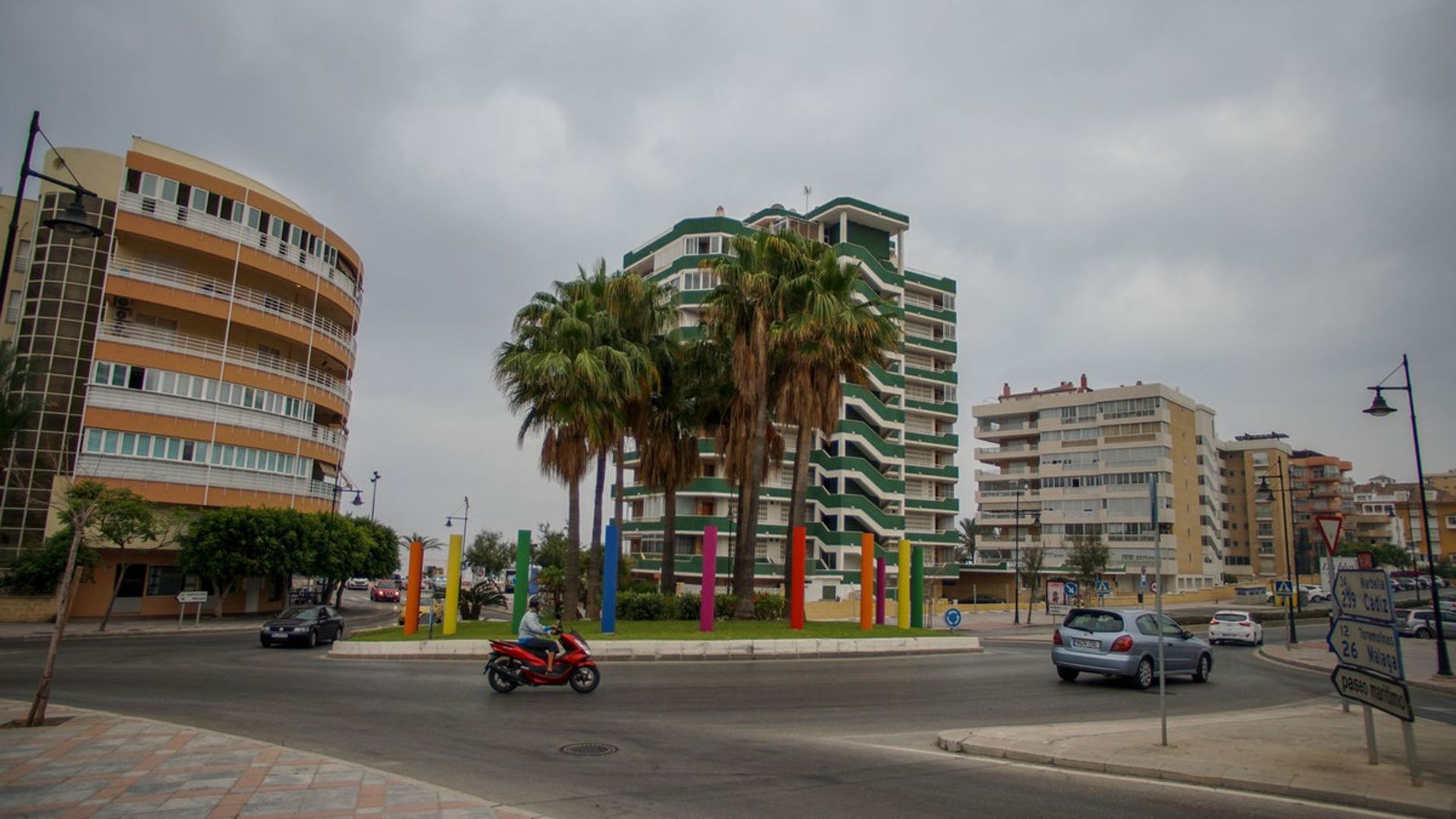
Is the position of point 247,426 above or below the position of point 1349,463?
below

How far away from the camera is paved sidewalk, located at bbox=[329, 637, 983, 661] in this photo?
827 inches

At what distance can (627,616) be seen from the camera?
91.1ft

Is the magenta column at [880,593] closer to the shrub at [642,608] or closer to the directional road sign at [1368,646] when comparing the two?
the shrub at [642,608]

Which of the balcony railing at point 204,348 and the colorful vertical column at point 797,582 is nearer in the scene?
the colorful vertical column at point 797,582

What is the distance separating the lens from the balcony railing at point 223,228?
39.9 metres

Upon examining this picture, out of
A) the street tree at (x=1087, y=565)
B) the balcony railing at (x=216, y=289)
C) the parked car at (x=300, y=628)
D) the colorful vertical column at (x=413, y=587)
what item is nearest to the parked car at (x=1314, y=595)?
the street tree at (x=1087, y=565)

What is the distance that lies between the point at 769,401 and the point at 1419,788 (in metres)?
23.1

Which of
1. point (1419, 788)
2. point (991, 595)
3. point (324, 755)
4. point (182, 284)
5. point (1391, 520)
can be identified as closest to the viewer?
point (1419, 788)

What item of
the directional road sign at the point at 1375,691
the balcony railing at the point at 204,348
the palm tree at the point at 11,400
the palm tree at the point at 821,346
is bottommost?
the directional road sign at the point at 1375,691

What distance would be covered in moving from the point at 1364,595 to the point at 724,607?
2170cm

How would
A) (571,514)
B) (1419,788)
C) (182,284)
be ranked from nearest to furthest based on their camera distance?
1. (1419,788)
2. (571,514)
3. (182,284)

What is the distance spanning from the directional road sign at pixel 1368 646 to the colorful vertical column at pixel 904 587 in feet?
56.1

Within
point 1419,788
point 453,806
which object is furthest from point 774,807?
point 1419,788

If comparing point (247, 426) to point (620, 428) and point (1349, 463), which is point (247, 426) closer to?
point (620, 428)
